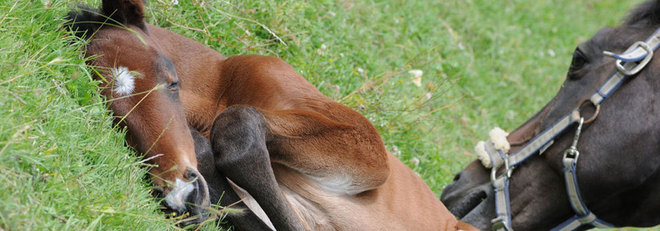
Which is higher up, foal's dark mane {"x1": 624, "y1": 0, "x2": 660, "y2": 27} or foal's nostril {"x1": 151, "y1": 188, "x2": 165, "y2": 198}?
foal's dark mane {"x1": 624, "y1": 0, "x2": 660, "y2": 27}

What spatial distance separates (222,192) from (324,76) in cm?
215

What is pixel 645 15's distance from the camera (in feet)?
13.1

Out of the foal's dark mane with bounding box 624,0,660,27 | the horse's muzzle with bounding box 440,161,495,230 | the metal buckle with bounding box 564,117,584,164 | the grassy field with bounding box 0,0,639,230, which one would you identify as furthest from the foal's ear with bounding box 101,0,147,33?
the foal's dark mane with bounding box 624,0,660,27

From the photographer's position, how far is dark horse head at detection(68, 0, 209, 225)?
9.27 feet

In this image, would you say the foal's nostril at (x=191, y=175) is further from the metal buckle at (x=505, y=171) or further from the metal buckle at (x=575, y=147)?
the metal buckle at (x=575, y=147)

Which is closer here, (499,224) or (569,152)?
(569,152)

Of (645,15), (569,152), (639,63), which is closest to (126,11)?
(569,152)

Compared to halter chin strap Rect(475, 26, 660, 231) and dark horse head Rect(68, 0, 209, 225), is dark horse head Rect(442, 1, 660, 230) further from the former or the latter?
dark horse head Rect(68, 0, 209, 225)

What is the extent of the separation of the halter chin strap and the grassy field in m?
0.97

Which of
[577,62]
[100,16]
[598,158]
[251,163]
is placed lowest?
[251,163]

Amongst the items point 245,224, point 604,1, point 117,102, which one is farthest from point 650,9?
point 604,1

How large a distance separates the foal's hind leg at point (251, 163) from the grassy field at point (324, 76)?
1.41 ft

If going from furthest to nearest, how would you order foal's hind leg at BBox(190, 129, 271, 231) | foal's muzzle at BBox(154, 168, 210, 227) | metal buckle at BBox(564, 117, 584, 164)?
1. metal buckle at BBox(564, 117, 584, 164)
2. foal's hind leg at BBox(190, 129, 271, 231)
3. foal's muzzle at BBox(154, 168, 210, 227)

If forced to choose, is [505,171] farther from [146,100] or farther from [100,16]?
[100,16]
